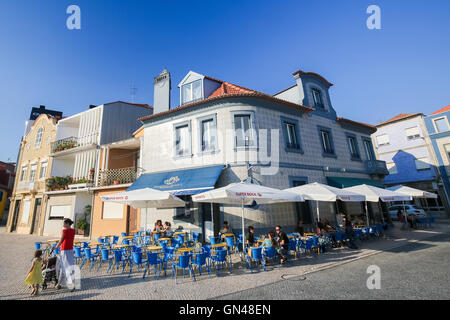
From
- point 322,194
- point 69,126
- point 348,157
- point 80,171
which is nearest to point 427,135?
point 348,157

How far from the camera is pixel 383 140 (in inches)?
1161

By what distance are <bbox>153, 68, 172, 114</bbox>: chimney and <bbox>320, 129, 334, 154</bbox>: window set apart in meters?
11.8

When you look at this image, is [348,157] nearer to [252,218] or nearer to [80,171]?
[252,218]

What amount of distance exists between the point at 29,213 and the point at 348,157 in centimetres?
3186

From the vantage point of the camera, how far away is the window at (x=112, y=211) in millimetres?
16141

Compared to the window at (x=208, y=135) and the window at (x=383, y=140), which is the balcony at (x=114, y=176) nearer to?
the window at (x=208, y=135)

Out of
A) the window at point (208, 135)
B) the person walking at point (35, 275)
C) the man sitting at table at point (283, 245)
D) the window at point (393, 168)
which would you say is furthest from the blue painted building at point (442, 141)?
the person walking at point (35, 275)

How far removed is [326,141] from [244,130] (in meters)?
7.73

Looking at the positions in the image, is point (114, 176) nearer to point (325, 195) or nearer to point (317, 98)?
point (325, 195)

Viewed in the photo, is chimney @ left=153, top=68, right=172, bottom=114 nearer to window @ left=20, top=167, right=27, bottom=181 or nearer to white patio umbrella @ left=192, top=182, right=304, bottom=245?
white patio umbrella @ left=192, top=182, right=304, bottom=245

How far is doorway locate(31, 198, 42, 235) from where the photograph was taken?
848 inches

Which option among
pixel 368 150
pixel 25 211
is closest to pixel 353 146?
pixel 368 150

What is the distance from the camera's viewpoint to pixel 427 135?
2547cm

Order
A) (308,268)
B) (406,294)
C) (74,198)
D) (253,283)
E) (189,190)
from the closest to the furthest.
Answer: (406,294), (253,283), (308,268), (189,190), (74,198)
